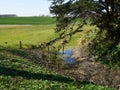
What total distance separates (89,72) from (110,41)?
921 centimetres

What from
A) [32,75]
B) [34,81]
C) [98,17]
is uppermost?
[98,17]

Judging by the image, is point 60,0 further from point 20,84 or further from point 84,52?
point 20,84

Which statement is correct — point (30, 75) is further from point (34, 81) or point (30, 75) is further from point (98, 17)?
point (98, 17)

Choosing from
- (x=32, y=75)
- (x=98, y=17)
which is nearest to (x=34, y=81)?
(x=32, y=75)

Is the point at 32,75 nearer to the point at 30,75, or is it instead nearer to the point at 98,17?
the point at 30,75

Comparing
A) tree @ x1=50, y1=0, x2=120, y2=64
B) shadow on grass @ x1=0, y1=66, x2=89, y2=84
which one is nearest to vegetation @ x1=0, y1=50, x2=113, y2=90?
shadow on grass @ x1=0, y1=66, x2=89, y2=84

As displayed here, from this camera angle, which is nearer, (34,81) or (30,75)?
(34,81)

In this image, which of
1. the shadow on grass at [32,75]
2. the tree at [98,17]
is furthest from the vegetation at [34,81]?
the tree at [98,17]

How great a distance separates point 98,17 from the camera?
43531mm

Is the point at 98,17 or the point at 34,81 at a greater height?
the point at 98,17

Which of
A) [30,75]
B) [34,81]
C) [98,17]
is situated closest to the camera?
[34,81]

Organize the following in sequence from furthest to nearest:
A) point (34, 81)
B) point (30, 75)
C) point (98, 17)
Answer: point (98, 17)
point (30, 75)
point (34, 81)

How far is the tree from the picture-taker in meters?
42.5

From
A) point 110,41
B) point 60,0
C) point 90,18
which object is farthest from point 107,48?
point 60,0
